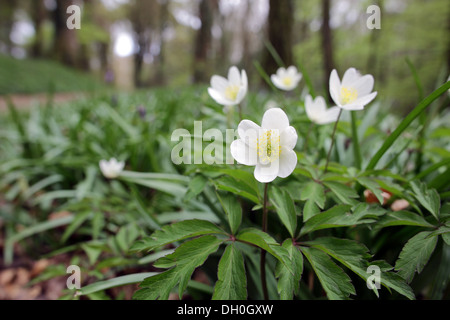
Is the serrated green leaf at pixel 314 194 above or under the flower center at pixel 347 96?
under

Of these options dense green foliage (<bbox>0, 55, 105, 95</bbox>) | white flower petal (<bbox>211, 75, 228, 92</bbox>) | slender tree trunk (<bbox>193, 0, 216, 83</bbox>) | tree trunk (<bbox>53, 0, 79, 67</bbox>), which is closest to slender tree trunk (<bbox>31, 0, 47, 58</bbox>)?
tree trunk (<bbox>53, 0, 79, 67</bbox>)

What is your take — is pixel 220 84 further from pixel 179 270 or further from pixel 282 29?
pixel 282 29

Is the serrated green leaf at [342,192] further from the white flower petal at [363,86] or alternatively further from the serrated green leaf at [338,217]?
the white flower petal at [363,86]

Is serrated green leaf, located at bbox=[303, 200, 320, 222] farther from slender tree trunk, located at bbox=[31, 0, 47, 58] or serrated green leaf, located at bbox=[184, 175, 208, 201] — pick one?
slender tree trunk, located at bbox=[31, 0, 47, 58]

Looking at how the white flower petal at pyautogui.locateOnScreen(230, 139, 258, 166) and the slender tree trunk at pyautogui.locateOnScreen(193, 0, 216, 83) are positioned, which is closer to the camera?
the white flower petal at pyautogui.locateOnScreen(230, 139, 258, 166)

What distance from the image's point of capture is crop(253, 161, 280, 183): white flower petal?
1.83 feet

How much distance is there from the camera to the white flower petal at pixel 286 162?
1.84ft

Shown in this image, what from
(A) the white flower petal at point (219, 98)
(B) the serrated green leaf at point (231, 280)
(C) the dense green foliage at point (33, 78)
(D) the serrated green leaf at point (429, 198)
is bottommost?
(B) the serrated green leaf at point (231, 280)

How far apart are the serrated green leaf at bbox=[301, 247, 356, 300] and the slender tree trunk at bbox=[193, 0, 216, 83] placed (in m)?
8.76

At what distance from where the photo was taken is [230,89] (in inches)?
34.9

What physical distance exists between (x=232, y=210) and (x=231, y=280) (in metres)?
0.17

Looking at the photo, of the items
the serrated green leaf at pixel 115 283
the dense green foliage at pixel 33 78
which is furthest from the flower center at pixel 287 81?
the dense green foliage at pixel 33 78

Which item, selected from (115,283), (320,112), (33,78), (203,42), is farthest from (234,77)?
(33,78)
